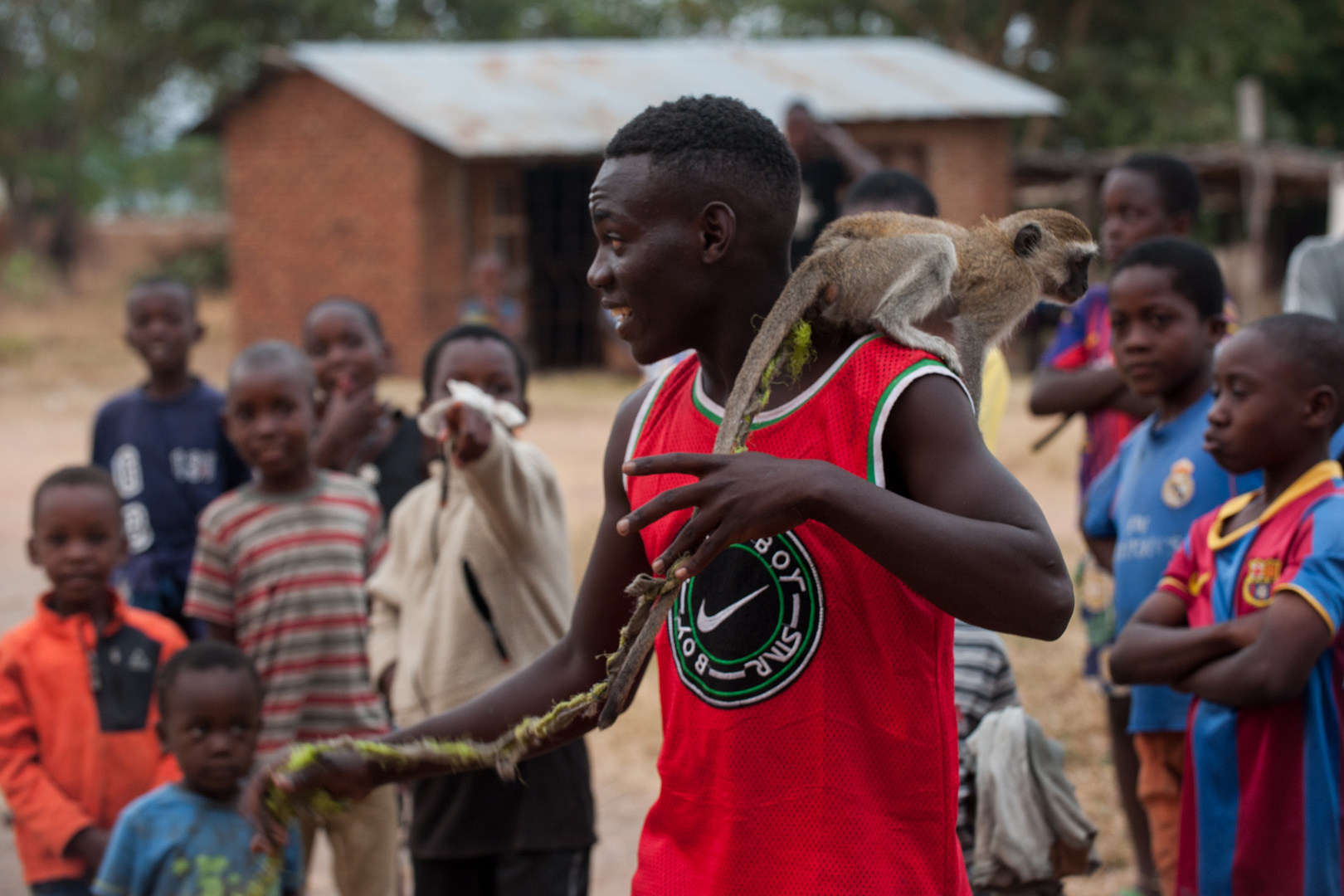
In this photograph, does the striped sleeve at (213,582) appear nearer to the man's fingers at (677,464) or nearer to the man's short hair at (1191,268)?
the man's fingers at (677,464)

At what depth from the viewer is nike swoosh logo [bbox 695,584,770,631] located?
182 cm

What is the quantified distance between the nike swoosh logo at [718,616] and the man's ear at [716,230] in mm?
470

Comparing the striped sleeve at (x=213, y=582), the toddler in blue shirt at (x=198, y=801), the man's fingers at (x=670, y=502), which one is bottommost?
the toddler in blue shirt at (x=198, y=801)

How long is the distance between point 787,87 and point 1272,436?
1617 centimetres

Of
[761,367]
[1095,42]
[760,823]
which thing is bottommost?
[760,823]

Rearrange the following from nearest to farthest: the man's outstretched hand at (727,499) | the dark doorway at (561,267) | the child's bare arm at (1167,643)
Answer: the man's outstretched hand at (727,499), the child's bare arm at (1167,643), the dark doorway at (561,267)

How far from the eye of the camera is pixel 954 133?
18109 millimetres

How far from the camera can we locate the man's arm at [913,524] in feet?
5.06

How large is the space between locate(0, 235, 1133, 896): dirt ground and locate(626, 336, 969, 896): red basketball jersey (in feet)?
9.60

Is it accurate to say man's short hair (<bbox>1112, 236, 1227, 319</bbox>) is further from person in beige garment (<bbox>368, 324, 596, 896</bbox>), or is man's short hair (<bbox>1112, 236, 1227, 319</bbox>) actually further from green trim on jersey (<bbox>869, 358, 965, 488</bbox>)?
green trim on jersey (<bbox>869, 358, 965, 488</bbox>)

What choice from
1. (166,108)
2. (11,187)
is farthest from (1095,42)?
(11,187)

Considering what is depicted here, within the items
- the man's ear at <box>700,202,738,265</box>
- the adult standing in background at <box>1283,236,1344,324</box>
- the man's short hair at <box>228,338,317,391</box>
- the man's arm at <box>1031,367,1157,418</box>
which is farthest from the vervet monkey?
the man's short hair at <box>228,338,317,391</box>

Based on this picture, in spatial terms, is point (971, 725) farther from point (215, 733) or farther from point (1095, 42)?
point (1095, 42)

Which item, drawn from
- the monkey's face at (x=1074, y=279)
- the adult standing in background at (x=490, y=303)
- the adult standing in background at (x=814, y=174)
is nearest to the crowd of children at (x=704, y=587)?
the monkey's face at (x=1074, y=279)
